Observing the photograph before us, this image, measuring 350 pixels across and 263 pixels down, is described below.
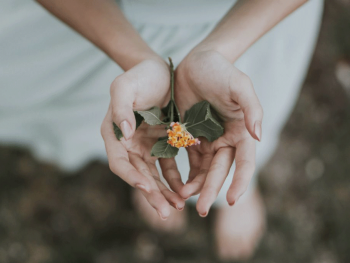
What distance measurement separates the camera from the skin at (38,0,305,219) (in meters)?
0.88

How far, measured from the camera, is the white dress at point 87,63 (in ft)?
4.63

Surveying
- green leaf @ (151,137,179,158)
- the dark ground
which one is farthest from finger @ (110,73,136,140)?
the dark ground

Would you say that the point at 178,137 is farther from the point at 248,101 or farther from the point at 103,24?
the point at 103,24

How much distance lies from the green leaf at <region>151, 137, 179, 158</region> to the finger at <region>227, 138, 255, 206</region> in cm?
19

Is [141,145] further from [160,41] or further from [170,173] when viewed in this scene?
[160,41]

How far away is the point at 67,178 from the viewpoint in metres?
2.13

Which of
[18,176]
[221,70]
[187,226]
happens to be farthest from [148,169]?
[18,176]

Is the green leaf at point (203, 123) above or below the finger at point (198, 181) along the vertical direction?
above

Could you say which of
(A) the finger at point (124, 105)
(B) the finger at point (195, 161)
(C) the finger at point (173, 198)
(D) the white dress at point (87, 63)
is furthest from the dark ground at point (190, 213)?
(A) the finger at point (124, 105)

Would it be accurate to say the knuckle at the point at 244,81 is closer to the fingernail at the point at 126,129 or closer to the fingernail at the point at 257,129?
the fingernail at the point at 257,129

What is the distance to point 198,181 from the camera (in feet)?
3.15

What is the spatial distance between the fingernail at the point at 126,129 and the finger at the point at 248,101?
30 cm

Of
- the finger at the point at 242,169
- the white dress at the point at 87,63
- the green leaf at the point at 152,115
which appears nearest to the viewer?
the finger at the point at 242,169

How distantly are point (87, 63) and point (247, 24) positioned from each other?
2.40 ft
